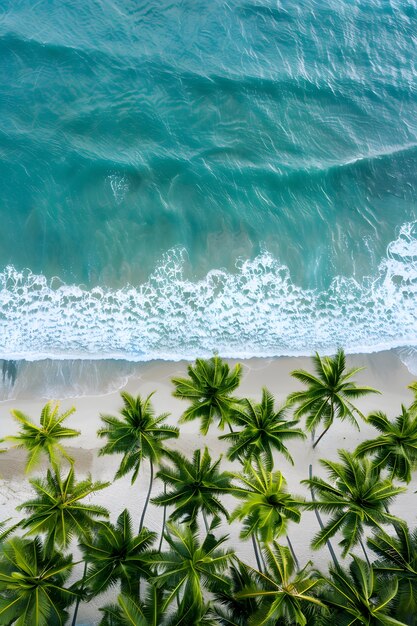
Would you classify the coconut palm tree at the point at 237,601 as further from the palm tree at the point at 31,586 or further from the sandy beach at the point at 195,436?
the palm tree at the point at 31,586

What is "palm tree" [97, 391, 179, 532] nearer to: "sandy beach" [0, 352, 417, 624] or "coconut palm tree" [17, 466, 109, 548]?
"coconut palm tree" [17, 466, 109, 548]

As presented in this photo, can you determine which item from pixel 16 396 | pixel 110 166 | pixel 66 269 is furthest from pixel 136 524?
pixel 110 166

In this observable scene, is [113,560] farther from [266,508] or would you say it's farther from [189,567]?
[266,508]

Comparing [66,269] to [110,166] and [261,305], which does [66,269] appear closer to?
[110,166]

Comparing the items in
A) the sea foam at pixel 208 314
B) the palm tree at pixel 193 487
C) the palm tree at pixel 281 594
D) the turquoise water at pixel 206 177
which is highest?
the turquoise water at pixel 206 177

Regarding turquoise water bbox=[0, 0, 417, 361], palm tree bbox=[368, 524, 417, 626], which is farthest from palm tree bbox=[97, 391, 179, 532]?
palm tree bbox=[368, 524, 417, 626]

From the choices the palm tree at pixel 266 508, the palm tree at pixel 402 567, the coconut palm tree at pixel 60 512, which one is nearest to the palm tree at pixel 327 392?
the palm tree at pixel 266 508
